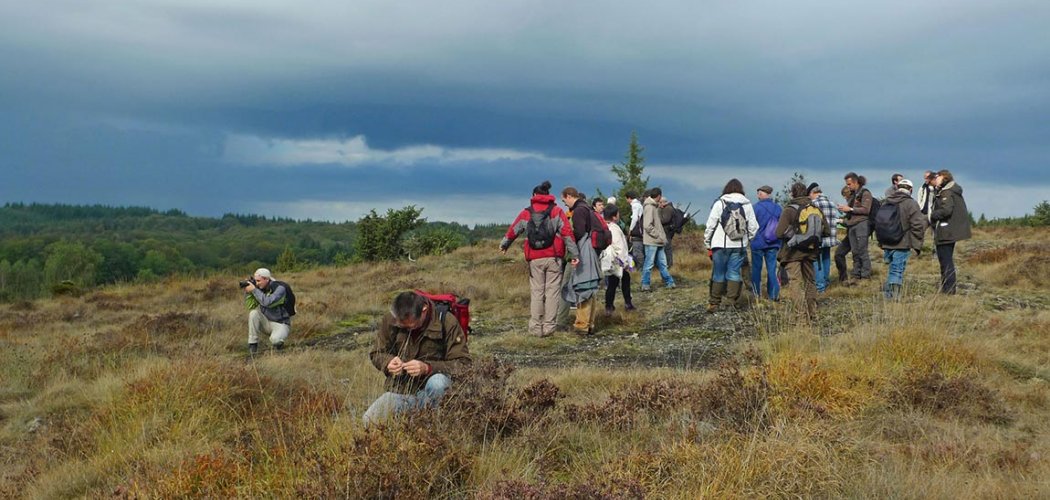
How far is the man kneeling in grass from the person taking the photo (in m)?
4.96

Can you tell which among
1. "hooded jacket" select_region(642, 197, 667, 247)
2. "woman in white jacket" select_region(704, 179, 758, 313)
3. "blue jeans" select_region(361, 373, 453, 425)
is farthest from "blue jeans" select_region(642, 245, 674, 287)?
"blue jeans" select_region(361, 373, 453, 425)

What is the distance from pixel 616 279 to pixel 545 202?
8.00ft

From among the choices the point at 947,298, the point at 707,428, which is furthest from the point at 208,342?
the point at 947,298

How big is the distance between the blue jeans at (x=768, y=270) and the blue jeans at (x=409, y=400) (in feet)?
23.2

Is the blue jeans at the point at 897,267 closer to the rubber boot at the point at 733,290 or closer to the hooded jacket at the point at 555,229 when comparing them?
the rubber boot at the point at 733,290

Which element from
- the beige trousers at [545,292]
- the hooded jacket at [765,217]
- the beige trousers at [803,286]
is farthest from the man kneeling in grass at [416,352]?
the hooded jacket at [765,217]

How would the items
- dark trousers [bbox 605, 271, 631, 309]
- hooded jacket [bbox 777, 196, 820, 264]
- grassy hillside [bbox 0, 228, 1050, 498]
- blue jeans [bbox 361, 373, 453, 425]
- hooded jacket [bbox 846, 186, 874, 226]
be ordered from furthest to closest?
hooded jacket [bbox 846, 186, 874, 226]
dark trousers [bbox 605, 271, 631, 309]
hooded jacket [bbox 777, 196, 820, 264]
blue jeans [bbox 361, 373, 453, 425]
grassy hillside [bbox 0, 228, 1050, 498]

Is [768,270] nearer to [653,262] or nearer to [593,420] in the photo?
[653,262]

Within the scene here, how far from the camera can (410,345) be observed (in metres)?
5.30

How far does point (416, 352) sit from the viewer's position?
5316 mm

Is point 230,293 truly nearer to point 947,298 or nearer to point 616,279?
point 616,279

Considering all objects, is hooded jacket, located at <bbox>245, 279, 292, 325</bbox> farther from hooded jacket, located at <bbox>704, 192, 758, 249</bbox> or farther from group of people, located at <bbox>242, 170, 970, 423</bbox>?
hooded jacket, located at <bbox>704, 192, 758, 249</bbox>

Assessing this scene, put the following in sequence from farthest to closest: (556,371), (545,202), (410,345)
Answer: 1. (545,202)
2. (556,371)
3. (410,345)

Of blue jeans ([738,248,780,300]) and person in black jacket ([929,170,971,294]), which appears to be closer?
person in black jacket ([929,170,971,294])
